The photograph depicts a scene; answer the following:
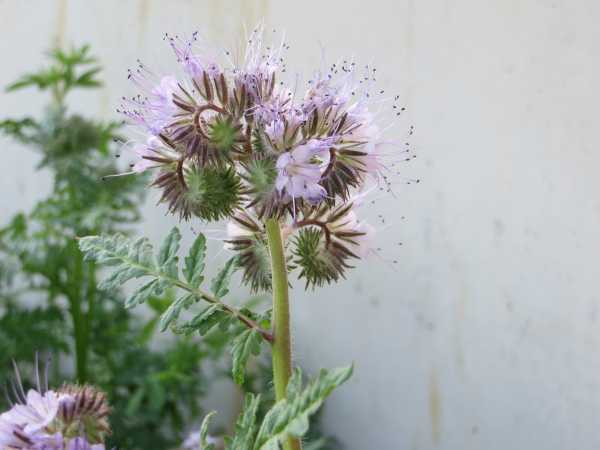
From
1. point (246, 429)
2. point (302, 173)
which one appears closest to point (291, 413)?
point (246, 429)

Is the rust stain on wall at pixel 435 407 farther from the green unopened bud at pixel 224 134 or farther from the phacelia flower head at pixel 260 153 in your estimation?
the green unopened bud at pixel 224 134

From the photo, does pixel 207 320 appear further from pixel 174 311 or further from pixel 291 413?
pixel 291 413

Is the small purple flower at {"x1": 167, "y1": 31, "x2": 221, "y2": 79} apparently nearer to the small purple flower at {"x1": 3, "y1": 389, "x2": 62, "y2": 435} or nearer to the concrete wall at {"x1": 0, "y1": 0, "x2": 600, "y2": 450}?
the small purple flower at {"x1": 3, "y1": 389, "x2": 62, "y2": 435}

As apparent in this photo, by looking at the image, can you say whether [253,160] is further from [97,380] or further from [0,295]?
[0,295]

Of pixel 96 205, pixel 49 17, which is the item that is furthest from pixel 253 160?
pixel 49 17

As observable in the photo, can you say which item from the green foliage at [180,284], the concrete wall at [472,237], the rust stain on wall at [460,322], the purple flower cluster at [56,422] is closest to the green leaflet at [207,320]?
the green foliage at [180,284]
